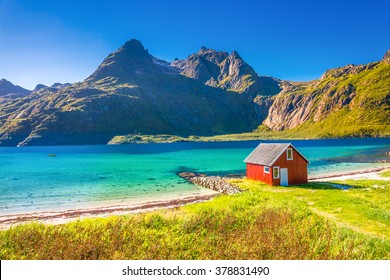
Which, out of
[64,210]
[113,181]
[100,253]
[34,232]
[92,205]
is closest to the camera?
[100,253]

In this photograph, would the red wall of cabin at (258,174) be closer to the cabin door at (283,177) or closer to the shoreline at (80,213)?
the cabin door at (283,177)

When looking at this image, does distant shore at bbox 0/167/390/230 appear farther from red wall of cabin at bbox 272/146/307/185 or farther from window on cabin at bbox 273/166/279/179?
red wall of cabin at bbox 272/146/307/185

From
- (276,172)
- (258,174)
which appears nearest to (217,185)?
(258,174)

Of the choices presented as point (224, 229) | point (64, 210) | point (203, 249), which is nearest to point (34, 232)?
point (203, 249)

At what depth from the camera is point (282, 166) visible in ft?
145

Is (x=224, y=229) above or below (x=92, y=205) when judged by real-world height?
above

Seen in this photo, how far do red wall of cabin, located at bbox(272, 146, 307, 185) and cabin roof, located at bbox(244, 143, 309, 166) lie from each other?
82 centimetres

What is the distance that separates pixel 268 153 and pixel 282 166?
11.8 ft

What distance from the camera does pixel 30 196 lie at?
46.7m

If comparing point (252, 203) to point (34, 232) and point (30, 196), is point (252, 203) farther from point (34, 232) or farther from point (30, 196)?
point (30, 196)

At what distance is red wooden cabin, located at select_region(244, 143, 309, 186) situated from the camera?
43.6 meters

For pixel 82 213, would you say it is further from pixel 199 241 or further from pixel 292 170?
pixel 292 170

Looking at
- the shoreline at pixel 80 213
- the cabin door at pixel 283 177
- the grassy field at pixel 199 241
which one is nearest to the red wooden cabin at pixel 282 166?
the cabin door at pixel 283 177
